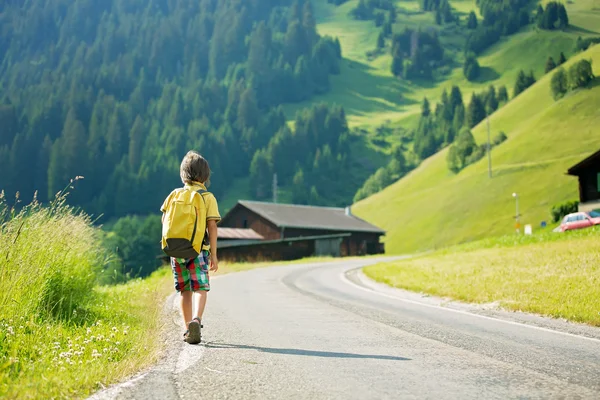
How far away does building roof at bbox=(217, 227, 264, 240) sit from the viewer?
7144cm

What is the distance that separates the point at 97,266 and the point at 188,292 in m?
5.28

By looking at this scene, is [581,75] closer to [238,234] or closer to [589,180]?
[589,180]

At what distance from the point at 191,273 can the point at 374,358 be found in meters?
2.34

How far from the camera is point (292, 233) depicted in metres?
74.8

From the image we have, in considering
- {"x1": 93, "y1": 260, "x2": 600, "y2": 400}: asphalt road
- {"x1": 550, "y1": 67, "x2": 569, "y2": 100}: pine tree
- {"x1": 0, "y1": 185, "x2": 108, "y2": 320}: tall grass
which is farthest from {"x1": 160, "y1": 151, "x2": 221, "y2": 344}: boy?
{"x1": 550, "y1": 67, "x2": 569, "y2": 100}: pine tree

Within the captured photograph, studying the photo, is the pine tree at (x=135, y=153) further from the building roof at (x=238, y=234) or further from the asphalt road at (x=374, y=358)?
the asphalt road at (x=374, y=358)

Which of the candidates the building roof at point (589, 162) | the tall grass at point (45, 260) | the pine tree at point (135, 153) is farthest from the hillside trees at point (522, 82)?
the tall grass at point (45, 260)

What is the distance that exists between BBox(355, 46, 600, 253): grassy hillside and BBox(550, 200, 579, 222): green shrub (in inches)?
960

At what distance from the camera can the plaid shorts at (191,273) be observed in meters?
7.75

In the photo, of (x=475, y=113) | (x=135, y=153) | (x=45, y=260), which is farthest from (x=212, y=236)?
(x=135, y=153)

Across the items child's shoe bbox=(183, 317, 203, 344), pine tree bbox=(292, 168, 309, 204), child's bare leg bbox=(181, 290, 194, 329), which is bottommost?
child's shoe bbox=(183, 317, 203, 344)

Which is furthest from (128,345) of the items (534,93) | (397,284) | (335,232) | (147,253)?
(534,93)

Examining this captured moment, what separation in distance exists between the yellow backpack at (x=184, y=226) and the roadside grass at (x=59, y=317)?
110 cm

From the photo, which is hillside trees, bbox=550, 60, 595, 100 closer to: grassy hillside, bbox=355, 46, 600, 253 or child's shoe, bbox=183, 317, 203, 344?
grassy hillside, bbox=355, 46, 600, 253
